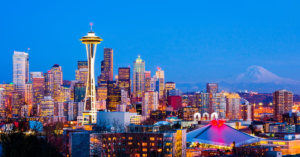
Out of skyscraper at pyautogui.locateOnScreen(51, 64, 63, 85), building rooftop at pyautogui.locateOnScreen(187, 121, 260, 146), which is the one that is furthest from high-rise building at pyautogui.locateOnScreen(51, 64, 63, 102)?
building rooftop at pyautogui.locateOnScreen(187, 121, 260, 146)

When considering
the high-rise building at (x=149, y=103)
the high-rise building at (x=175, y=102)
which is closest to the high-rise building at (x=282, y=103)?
the high-rise building at (x=149, y=103)

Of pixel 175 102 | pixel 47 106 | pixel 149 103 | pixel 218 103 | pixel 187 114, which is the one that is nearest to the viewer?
pixel 47 106

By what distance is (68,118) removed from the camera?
411 ft

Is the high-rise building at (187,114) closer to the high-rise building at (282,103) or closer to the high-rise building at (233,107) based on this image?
the high-rise building at (233,107)

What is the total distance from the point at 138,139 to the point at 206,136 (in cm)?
2351

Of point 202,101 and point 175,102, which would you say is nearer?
point 202,101

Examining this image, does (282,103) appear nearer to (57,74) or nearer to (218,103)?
(218,103)

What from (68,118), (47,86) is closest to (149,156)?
(68,118)

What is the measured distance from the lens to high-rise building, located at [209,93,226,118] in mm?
141625

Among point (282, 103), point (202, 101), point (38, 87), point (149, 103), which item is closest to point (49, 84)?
point (38, 87)

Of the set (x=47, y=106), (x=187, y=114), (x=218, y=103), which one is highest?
(x=218, y=103)

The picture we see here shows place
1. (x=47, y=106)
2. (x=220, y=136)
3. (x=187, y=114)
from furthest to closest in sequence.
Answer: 1. (x=187, y=114)
2. (x=47, y=106)
3. (x=220, y=136)

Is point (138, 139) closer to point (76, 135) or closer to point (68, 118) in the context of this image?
point (76, 135)

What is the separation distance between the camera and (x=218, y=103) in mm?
143125
